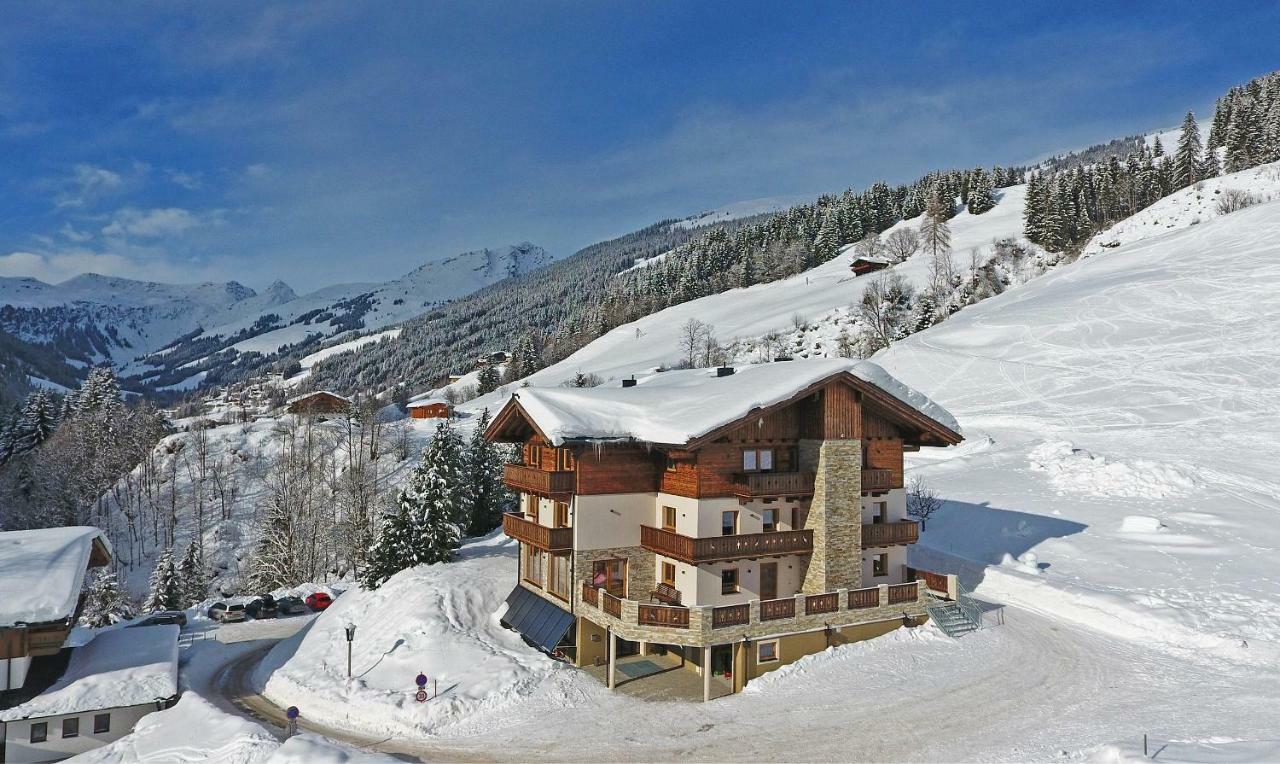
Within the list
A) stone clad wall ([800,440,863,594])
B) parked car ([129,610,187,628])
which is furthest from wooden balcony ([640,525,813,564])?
parked car ([129,610,187,628])

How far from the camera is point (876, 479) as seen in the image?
28.3m

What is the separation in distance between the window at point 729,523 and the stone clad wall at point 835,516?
2.90m

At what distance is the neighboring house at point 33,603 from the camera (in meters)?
23.3

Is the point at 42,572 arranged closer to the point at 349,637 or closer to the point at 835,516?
the point at 349,637

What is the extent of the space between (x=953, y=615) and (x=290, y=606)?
115ft

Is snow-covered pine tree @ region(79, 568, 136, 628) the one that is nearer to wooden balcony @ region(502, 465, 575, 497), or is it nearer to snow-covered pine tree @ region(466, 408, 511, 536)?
snow-covered pine tree @ region(466, 408, 511, 536)

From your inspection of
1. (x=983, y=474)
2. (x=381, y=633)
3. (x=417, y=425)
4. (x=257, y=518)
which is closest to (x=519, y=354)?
(x=417, y=425)

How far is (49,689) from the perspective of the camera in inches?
934

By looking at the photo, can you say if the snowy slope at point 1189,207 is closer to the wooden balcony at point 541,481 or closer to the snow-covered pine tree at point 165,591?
the wooden balcony at point 541,481

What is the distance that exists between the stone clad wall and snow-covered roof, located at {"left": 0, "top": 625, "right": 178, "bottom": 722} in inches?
900

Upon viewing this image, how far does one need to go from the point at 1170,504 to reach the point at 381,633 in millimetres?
40712

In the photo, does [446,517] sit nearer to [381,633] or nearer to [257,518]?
[381,633]

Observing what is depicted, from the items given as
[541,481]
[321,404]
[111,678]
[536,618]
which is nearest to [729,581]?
[536,618]

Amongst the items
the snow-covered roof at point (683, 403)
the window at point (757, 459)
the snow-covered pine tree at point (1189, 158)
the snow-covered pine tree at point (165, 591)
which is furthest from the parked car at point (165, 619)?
the snow-covered pine tree at point (1189, 158)
